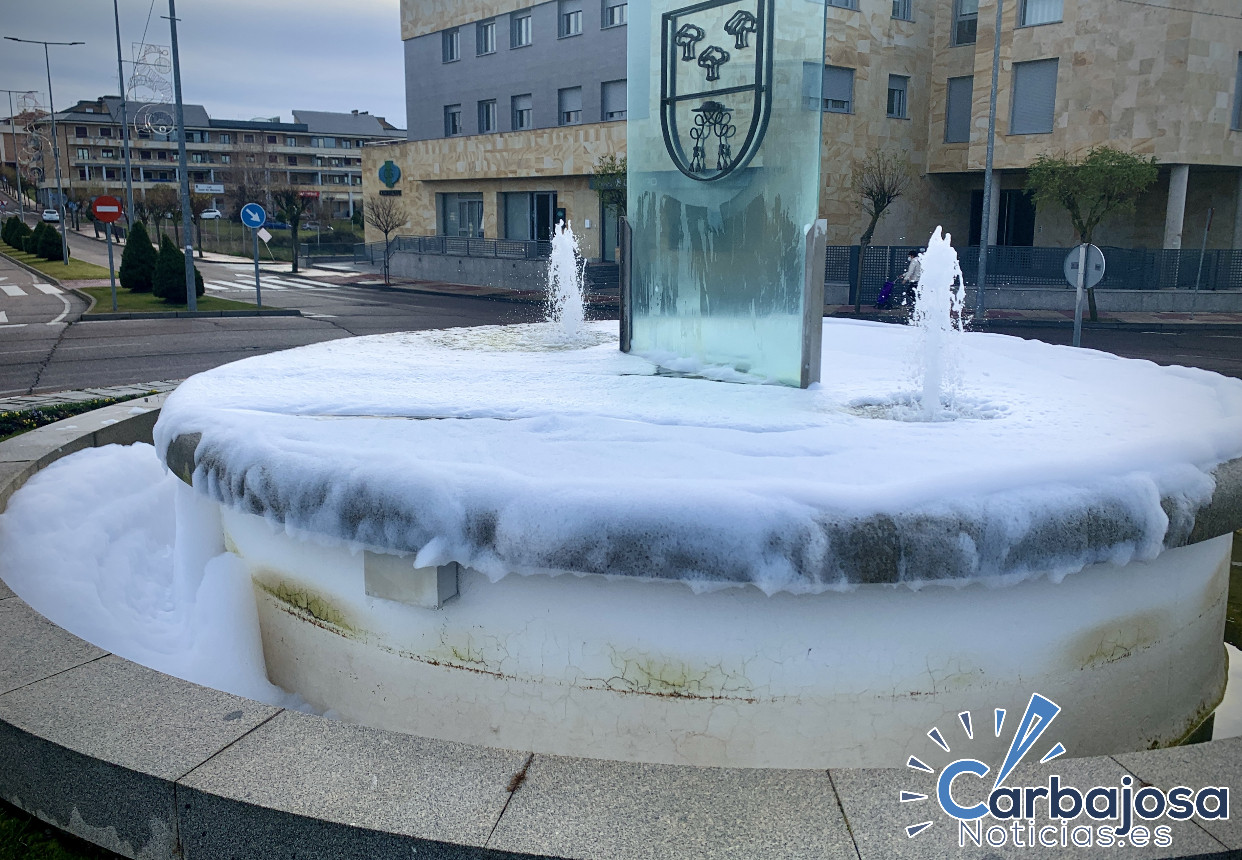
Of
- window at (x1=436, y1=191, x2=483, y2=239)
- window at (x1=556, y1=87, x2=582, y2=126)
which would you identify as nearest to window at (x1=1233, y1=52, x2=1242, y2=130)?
window at (x1=556, y1=87, x2=582, y2=126)

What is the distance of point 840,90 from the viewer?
30.5 metres

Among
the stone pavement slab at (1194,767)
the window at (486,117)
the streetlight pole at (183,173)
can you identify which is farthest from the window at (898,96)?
the stone pavement slab at (1194,767)

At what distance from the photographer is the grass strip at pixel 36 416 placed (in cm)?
749

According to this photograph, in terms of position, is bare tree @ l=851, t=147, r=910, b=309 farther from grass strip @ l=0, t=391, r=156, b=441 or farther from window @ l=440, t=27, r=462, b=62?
grass strip @ l=0, t=391, r=156, b=441

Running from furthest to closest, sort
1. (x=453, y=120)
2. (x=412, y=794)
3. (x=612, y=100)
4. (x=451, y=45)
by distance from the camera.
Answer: (x=453, y=120) < (x=451, y=45) < (x=612, y=100) < (x=412, y=794)

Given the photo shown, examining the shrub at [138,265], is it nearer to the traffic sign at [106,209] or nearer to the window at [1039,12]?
the traffic sign at [106,209]

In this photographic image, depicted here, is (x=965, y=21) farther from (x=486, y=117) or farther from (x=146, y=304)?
(x=146, y=304)

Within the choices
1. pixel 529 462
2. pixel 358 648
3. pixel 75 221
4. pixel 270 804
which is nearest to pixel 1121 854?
pixel 270 804

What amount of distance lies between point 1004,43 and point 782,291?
88.7 ft

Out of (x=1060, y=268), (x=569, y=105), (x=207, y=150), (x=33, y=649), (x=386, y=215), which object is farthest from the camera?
(x=207, y=150)

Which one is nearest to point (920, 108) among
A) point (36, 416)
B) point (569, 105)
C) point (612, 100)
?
point (612, 100)

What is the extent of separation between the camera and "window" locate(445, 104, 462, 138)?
41.2 meters

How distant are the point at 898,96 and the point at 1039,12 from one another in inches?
193

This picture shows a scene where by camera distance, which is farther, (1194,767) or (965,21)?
(965,21)
